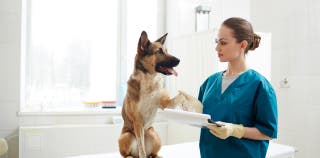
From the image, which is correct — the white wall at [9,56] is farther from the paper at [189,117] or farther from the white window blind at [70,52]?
the paper at [189,117]

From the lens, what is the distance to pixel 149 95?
4.44ft

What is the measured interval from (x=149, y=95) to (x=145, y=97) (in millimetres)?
20

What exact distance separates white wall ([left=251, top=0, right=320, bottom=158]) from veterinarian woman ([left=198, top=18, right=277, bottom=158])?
1.02 m

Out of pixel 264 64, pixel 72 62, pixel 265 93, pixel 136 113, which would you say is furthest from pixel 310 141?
pixel 72 62

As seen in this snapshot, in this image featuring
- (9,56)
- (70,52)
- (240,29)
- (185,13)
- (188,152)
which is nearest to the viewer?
(240,29)

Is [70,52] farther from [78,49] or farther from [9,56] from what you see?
[9,56]

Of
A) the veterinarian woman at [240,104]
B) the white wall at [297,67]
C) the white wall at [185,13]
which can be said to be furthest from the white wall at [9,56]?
the white wall at [297,67]

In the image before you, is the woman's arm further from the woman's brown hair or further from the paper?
the woman's brown hair

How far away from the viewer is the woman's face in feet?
4.18

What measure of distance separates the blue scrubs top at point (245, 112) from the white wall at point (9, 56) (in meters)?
1.54

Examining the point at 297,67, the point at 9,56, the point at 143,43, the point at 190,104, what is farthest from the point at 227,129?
the point at 9,56

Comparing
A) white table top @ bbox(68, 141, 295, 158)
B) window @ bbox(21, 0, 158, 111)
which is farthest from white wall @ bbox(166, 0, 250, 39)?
white table top @ bbox(68, 141, 295, 158)

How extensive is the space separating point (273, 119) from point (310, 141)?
44.1 inches

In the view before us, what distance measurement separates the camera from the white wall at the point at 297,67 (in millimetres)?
2102
